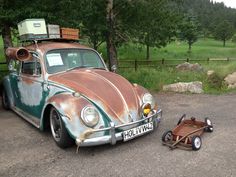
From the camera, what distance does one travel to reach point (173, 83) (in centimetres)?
1148

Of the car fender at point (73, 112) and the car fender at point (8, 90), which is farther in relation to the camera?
the car fender at point (8, 90)

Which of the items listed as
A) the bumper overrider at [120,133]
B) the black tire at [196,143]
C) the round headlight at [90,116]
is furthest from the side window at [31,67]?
the black tire at [196,143]

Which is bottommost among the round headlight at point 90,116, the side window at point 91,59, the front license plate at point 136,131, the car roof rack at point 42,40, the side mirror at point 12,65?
the front license plate at point 136,131

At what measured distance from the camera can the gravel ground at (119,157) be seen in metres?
4.41

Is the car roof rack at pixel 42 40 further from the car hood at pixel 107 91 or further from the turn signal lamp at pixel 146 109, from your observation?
the turn signal lamp at pixel 146 109

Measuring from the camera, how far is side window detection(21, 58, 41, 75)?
642 cm

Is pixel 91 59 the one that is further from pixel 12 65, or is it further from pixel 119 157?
pixel 119 157

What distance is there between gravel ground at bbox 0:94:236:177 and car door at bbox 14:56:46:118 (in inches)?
20.6

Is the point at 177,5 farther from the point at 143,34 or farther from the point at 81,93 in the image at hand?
the point at 81,93

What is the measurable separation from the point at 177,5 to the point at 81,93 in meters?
11.9

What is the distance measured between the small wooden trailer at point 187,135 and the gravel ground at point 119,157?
0.41ft

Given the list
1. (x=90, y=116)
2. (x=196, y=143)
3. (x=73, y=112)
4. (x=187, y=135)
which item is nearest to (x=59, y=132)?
(x=73, y=112)

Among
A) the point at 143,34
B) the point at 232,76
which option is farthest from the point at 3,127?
the point at 143,34

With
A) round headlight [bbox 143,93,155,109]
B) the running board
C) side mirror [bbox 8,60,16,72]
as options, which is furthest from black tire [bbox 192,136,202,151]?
side mirror [bbox 8,60,16,72]
